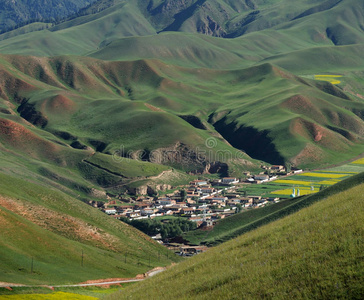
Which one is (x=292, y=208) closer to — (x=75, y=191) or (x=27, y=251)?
(x=27, y=251)

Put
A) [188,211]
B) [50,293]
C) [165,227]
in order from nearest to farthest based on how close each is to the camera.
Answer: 1. [50,293]
2. [165,227]
3. [188,211]

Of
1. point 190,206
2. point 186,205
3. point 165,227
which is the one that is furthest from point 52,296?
point 186,205

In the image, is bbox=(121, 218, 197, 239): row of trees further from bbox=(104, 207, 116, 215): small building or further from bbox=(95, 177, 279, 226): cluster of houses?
bbox=(104, 207, 116, 215): small building

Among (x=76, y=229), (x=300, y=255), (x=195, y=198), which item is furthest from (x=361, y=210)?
(x=195, y=198)

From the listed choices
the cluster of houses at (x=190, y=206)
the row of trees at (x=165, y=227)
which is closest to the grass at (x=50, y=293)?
the row of trees at (x=165, y=227)

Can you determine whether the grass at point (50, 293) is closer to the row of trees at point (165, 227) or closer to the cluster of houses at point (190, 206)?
the row of trees at point (165, 227)

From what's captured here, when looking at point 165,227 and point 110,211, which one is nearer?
point 165,227

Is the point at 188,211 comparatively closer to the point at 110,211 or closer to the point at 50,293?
the point at 110,211

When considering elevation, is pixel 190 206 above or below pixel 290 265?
below
